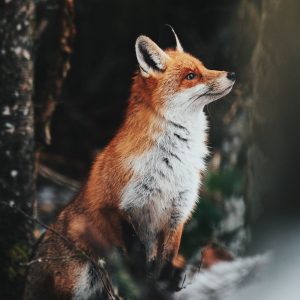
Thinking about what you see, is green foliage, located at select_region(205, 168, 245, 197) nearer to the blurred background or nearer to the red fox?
the blurred background

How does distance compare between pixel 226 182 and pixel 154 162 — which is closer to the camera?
pixel 154 162

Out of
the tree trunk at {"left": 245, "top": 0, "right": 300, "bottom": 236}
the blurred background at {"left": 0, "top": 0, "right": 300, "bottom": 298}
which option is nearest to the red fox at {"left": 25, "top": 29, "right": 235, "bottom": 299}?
the blurred background at {"left": 0, "top": 0, "right": 300, "bottom": 298}

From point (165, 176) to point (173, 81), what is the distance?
0.57 m

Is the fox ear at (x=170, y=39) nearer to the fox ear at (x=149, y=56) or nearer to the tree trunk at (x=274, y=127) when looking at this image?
the fox ear at (x=149, y=56)

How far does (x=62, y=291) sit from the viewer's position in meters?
4.51

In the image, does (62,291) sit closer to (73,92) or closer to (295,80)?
(295,80)

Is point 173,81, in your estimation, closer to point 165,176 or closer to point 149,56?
point 149,56

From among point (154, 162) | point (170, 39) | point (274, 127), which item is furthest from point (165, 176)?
point (274, 127)

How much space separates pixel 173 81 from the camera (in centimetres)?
402

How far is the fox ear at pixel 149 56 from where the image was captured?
3.98m

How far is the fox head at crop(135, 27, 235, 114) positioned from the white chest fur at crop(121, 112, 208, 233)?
0.44ft

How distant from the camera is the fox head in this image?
3.99 metres

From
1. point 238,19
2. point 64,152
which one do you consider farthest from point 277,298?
point 64,152

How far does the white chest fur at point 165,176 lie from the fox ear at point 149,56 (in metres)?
0.37
